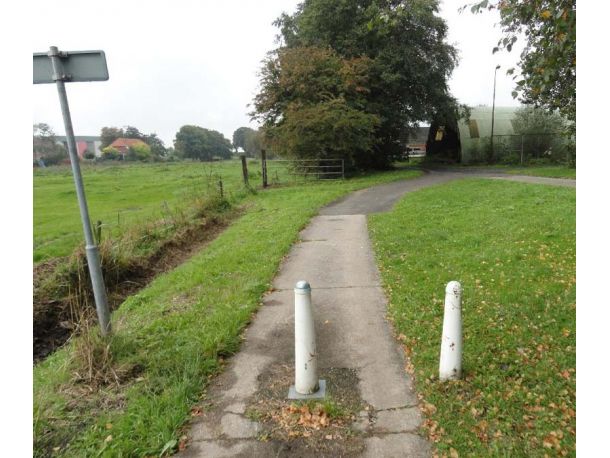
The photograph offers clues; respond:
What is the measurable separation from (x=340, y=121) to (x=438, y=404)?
676 inches

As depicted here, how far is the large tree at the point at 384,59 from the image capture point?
21.8m

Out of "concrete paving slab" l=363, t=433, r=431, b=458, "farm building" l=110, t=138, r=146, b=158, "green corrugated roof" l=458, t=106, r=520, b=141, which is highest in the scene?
"farm building" l=110, t=138, r=146, b=158

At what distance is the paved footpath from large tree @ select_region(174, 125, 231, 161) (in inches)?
3215

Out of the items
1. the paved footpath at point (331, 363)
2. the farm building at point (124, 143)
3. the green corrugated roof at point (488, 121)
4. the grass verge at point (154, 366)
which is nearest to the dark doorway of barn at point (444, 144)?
the green corrugated roof at point (488, 121)

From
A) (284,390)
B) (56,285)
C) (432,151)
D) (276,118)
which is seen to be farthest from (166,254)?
(432,151)


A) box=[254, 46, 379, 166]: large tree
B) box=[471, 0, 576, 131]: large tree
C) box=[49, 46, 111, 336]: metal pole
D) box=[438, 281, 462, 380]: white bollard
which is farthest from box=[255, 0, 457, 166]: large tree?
box=[438, 281, 462, 380]: white bollard

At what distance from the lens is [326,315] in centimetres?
473

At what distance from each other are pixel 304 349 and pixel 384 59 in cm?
2310

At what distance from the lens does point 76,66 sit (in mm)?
3289

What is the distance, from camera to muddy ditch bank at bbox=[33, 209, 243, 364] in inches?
234

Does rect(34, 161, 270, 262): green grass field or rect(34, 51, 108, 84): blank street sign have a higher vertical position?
rect(34, 51, 108, 84): blank street sign

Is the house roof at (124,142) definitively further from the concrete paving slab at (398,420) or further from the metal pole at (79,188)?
the concrete paving slab at (398,420)

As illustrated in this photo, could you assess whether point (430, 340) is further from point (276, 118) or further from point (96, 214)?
point (276, 118)

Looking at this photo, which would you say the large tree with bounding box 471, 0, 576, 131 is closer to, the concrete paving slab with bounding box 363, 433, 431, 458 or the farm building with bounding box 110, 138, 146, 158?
the concrete paving slab with bounding box 363, 433, 431, 458
